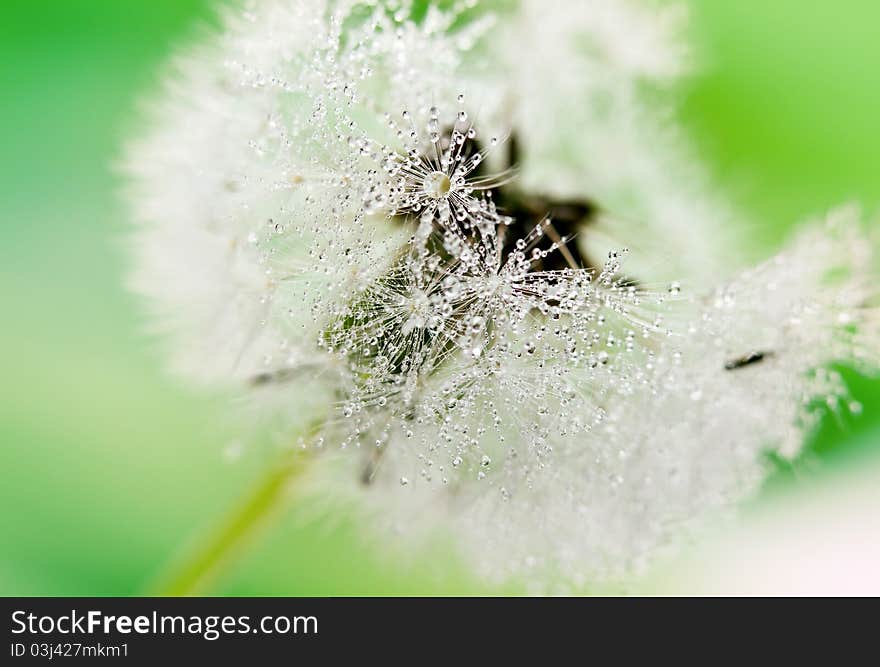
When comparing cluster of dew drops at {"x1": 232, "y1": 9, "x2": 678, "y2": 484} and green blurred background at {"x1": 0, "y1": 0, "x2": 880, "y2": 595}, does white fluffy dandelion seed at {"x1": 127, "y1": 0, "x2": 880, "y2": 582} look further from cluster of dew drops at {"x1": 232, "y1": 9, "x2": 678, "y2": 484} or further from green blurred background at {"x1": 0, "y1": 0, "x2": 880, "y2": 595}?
green blurred background at {"x1": 0, "y1": 0, "x2": 880, "y2": 595}

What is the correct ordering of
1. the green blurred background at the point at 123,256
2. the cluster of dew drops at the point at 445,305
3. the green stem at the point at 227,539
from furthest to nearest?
the green blurred background at the point at 123,256
the green stem at the point at 227,539
the cluster of dew drops at the point at 445,305

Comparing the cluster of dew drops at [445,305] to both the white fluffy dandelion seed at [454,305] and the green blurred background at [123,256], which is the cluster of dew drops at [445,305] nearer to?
the white fluffy dandelion seed at [454,305]

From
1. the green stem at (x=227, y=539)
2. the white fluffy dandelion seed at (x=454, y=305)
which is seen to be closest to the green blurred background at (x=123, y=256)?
the green stem at (x=227, y=539)

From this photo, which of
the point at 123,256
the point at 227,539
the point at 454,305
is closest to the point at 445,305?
the point at 454,305

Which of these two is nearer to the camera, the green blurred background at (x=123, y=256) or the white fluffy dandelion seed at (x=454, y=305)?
the white fluffy dandelion seed at (x=454, y=305)

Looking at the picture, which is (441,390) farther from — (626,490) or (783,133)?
(783,133)

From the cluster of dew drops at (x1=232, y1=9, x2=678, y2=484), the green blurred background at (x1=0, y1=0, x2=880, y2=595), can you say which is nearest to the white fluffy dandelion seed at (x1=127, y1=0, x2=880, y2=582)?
the cluster of dew drops at (x1=232, y1=9, x2=678, y2=484)

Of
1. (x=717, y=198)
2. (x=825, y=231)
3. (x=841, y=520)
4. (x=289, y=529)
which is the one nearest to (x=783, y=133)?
(x=717, y=198)

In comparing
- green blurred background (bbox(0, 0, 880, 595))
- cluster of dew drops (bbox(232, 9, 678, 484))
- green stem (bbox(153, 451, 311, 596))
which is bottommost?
cluster of dew drops (bbox(232, 9, 678, 484))
